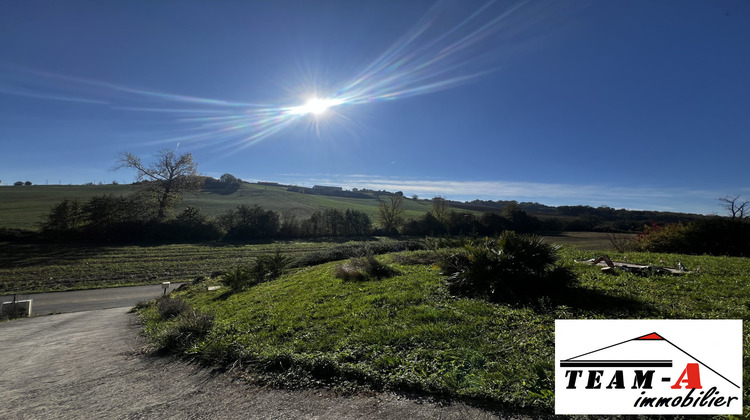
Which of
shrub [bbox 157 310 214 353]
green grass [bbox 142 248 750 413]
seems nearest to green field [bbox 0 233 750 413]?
green grass [bbox 142 248 750 413]

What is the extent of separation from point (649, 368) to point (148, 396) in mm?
6012

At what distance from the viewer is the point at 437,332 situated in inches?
177

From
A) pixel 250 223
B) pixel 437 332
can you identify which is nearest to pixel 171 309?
pixel 437 332

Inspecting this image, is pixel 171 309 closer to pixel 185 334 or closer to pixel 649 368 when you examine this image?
pixel 185 334

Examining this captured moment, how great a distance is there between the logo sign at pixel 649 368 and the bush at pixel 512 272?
7.71 feet

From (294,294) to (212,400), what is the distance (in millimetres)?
5084

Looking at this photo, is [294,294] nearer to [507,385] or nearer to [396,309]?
[396,309]

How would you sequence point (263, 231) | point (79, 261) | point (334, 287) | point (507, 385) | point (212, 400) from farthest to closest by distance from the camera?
point (263, 231)
point (79, 261)
point (334, 287)
point (212, 400)
point (507, 385)

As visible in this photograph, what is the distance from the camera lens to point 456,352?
3.87m

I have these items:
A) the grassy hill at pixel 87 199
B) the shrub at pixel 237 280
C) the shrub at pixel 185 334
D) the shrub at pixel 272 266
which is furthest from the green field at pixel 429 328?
the grassy hill at pixel 87 199

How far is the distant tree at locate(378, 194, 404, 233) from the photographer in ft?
157

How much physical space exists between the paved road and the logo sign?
18182mm

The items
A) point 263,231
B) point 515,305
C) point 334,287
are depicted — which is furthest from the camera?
point 263,231

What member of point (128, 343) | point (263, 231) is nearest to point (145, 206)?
point (263, 231)
